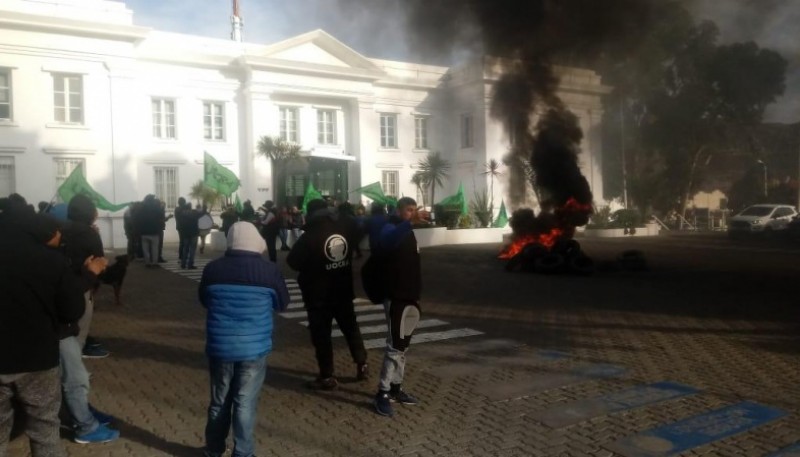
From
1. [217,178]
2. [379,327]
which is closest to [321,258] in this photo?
[379,327]

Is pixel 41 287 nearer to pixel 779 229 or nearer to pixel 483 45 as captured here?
pixel 483 45

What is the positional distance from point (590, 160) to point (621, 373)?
29.1 metres

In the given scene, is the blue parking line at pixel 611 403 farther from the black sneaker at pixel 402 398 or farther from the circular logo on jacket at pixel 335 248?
the circular logo on jacket at pixel 335 248

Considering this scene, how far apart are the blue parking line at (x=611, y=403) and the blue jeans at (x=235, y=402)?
2.31 m

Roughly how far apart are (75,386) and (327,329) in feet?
6.94

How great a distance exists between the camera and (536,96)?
56.0 feet

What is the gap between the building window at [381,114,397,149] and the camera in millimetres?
35812

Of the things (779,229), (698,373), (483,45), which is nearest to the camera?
(698,373)

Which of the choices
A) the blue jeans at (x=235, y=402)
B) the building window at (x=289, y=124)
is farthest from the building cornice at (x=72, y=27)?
the blue jeans at (x=235, y=402)

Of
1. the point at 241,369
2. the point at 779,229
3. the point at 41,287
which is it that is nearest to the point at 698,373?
the point at 241,369

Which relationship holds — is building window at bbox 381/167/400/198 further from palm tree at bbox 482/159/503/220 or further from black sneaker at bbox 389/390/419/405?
black sneaker at bbox 389/390/419/405

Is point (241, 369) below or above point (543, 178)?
below

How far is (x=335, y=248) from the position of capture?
18.9 feet

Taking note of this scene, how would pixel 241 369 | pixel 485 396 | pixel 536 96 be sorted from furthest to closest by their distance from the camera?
pixel 536 96 < pixel 485 396 < pixel 241 369
